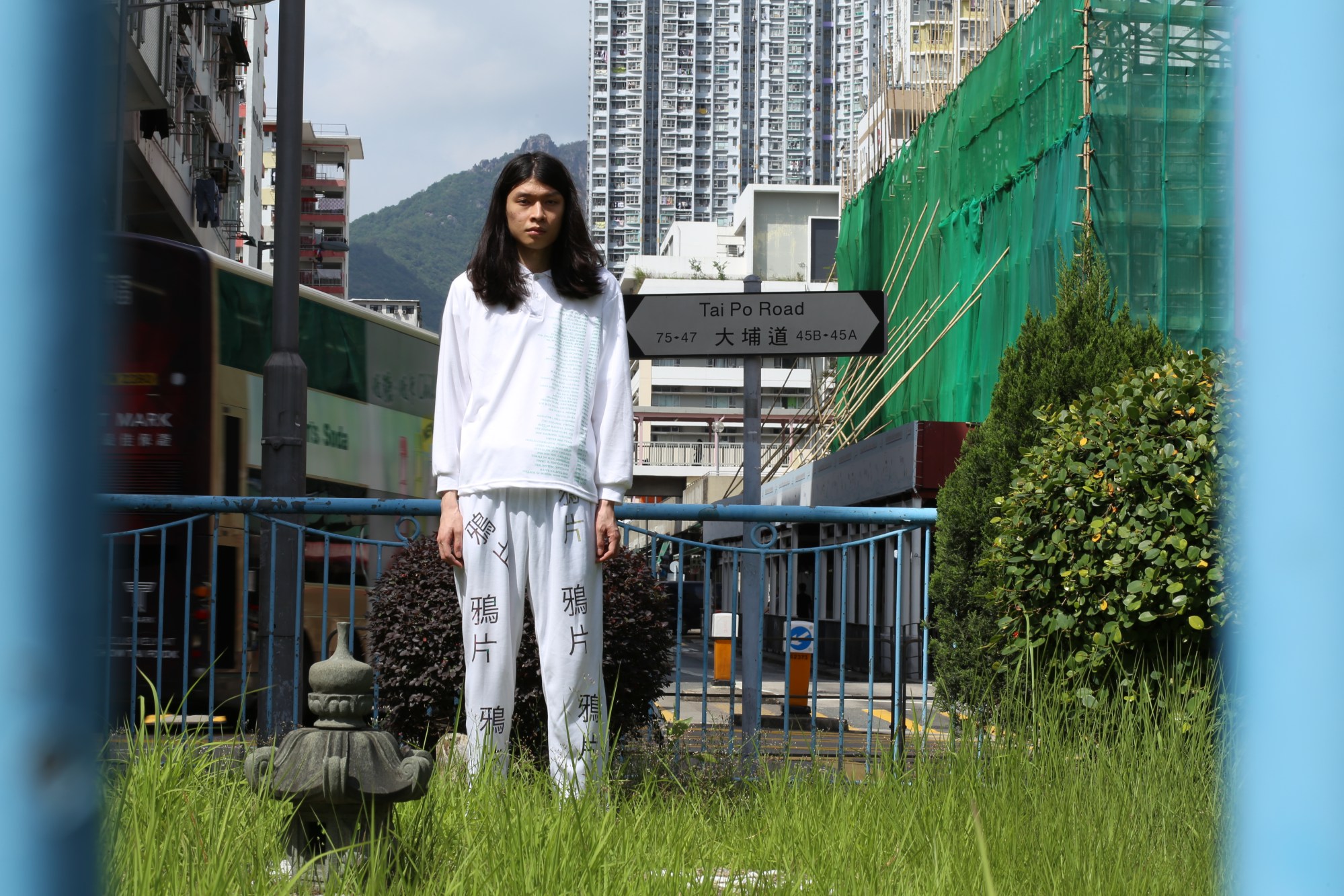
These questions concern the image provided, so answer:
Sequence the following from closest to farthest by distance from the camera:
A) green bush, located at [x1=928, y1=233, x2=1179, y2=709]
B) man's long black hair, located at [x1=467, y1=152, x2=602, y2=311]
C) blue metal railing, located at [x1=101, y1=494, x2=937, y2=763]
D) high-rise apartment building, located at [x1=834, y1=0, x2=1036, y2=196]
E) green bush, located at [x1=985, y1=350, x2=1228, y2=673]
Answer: man's long black hair, located at [x1=467, y1=152, x2=602, y2=311] → green bush, located at [x1=985, y1=350, x2=1228, y2=673] → blue metal railing, located at [x1=101, y1=494, x2=937, y2=763] → green bush, located at [x1=928, y1=233, x2=1179, y2=709] → high-rise apartment building, located at [x1=834, y1=0, x2=1036, y2=196]

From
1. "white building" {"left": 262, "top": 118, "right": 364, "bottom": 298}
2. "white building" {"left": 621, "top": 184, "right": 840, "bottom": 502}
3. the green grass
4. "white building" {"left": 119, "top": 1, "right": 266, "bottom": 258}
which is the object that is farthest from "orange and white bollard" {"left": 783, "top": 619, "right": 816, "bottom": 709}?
"white building" {"left": 262, "top": 118, "right": 364, "bottom": 298}

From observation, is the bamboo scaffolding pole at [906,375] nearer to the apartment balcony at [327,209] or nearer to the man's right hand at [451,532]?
the man's right hand at [451,532]

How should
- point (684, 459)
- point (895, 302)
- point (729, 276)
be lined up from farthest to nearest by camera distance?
point (729, 276), point (684, 459), point (895, 302)

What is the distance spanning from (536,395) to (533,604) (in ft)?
1.79

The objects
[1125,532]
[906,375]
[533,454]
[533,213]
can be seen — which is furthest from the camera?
[906,375]

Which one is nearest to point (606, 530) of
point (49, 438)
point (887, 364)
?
point (49, 438)

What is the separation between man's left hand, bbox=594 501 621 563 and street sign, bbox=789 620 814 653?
138 inches

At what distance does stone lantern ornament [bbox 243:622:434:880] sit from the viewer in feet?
9.56

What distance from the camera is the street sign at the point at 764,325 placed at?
6.23m

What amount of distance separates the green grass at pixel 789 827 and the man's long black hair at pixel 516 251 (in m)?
1.27

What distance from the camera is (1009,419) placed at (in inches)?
449

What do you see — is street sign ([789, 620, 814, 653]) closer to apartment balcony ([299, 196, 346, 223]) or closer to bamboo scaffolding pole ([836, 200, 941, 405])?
bamboo scaffolding pole ([836, 200, 941, 405])

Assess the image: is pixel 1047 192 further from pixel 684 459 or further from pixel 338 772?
pixel 684 459

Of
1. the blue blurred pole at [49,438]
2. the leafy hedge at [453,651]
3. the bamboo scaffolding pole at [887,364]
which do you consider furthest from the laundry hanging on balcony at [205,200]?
the blue blurred pole at [49,438]
